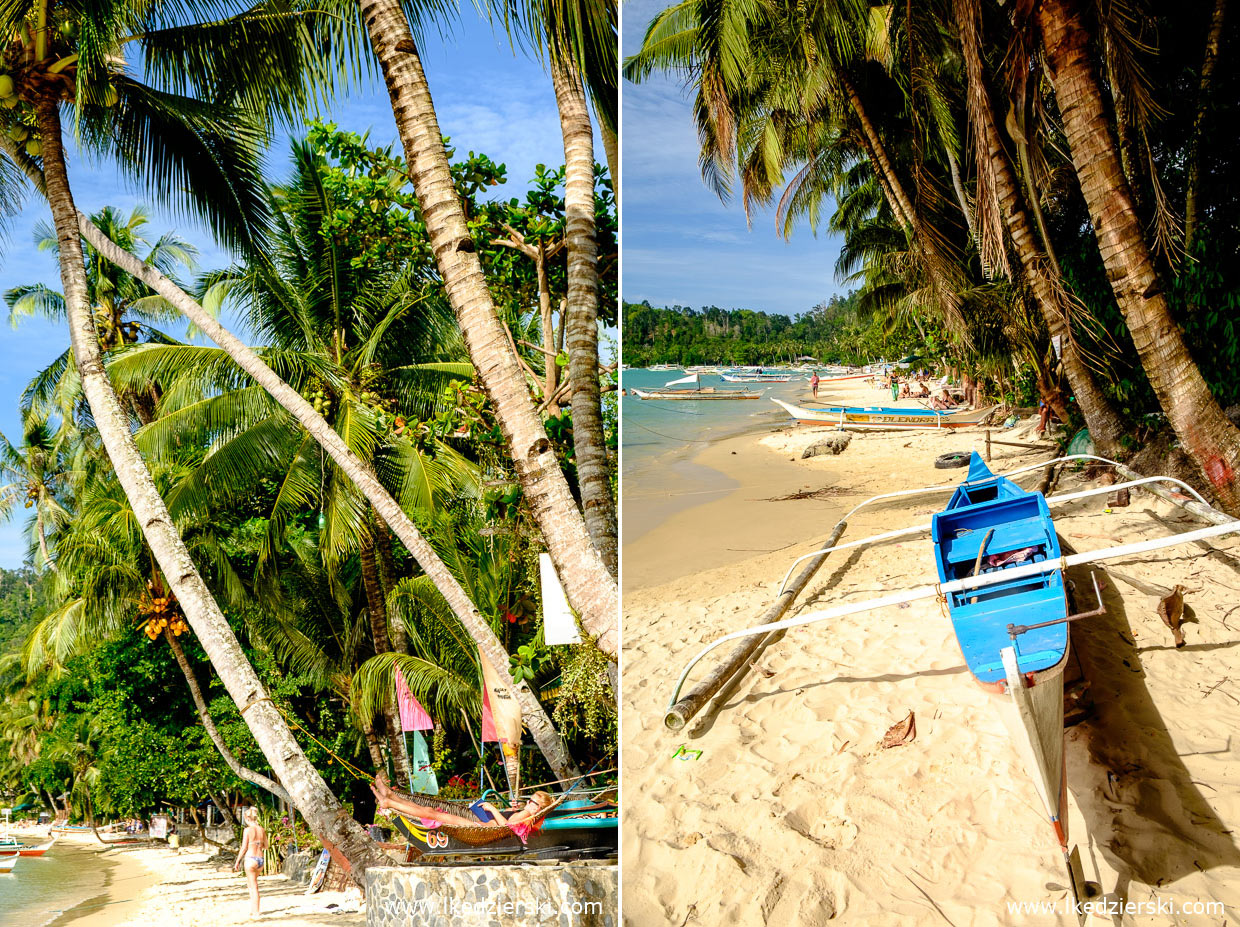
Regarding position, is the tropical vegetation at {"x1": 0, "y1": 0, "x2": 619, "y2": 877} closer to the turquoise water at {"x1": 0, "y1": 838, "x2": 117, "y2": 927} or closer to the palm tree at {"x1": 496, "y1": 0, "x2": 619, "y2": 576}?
the palm tree at {"x1": 496, "y1": 0, "x2": 619, "y2": 576}

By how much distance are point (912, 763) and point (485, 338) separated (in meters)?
2.49

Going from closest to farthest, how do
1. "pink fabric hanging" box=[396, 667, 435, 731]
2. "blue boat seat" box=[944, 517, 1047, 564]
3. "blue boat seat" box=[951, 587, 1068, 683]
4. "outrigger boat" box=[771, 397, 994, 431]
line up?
"blue boat seat" box=[951, 587, 1068, 683] < "blue boat seat" box=[944, 517, 1047, 564] < "pink fabric hanging" box=[396, 667, 435, 731] < "outrigger boat" box=[771, 397, 994, 431]

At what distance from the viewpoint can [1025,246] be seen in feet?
15.6

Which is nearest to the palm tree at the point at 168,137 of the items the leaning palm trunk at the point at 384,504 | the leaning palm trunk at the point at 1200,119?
the leaning palm trunk at the point at 384,504

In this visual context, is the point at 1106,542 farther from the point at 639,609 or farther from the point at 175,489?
the point at 175,489

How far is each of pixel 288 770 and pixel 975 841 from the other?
4.80 meters

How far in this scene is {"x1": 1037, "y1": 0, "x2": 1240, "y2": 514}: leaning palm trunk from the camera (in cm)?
347

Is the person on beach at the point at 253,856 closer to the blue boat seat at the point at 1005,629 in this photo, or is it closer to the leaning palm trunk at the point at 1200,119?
the blue boat seat at the point at 1005,629

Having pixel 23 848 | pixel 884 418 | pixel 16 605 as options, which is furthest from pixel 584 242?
pixel 16 605

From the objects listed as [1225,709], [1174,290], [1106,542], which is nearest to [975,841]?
[1225,709]

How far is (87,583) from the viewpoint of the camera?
10570 mm

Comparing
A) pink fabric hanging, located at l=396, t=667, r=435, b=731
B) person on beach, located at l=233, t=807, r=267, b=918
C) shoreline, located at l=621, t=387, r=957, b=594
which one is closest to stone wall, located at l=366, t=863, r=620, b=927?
shoreline, located at l=621, t=387, r=957, b=594

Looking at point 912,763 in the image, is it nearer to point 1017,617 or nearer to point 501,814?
Result: point 1017,617

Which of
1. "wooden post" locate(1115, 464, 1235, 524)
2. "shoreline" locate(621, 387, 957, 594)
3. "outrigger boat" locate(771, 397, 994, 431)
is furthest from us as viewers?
"outrigger boat" locate(771, 397, 994, 431)
